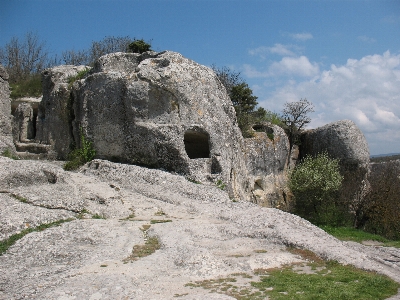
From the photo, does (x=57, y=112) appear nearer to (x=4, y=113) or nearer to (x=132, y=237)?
(x=4, y=113)

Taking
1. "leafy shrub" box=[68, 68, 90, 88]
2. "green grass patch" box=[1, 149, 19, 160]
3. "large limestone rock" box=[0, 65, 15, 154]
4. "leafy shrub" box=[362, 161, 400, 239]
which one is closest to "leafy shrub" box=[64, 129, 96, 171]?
"green grass patch" box=[1, 149, 19, 160]

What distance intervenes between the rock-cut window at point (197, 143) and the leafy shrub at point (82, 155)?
495 cm

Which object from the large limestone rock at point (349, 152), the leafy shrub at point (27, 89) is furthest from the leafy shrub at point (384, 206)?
the leafy shrub at point (27, 89)

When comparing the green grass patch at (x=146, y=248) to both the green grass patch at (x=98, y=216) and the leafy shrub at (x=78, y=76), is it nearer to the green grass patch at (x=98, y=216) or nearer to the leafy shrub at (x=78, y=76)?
the green grass patch at (x=98, y=216)

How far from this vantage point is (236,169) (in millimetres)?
24453

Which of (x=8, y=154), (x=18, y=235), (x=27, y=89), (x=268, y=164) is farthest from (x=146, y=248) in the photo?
(x=27, y=89)

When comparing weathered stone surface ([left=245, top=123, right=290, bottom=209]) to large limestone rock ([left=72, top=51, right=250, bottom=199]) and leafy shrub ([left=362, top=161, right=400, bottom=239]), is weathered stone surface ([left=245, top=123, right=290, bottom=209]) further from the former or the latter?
large limestone rock ([left=72, top=51, right=250, bottom=199])

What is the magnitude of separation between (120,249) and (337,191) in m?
22.4

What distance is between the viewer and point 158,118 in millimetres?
22125

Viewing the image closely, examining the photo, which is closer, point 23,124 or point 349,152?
point 23,124

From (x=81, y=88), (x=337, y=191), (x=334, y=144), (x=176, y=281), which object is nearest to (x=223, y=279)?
(x=176, y=281)

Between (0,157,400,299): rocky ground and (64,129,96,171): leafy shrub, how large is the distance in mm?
2142

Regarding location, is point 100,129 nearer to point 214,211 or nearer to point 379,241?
point 214,211

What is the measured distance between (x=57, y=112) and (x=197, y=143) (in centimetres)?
834
